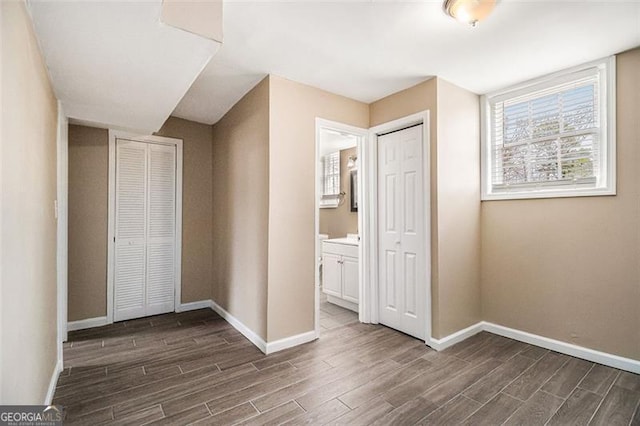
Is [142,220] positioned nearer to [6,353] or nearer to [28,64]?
[28,64]

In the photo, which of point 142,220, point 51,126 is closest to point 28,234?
point 51,126

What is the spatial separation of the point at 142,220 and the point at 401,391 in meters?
3.46

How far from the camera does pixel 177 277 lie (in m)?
4.04

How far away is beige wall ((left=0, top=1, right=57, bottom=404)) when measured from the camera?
121cm

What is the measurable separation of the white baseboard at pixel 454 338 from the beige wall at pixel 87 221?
3.65 metres

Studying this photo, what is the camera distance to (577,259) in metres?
2.73

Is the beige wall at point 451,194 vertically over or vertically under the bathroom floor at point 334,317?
over

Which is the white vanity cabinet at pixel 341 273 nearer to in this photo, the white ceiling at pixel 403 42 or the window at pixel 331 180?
the window at pixel 331 180

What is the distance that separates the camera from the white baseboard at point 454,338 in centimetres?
286

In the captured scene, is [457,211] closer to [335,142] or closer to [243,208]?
[243,208]

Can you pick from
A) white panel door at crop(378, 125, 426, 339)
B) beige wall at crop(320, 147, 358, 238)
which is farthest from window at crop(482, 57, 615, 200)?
beige wall at crop(320, 147, 358, 238)

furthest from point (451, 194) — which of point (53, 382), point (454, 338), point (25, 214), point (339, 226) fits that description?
point (53, 382)

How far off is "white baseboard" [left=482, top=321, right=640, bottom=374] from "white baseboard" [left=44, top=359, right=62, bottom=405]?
12.6 ft

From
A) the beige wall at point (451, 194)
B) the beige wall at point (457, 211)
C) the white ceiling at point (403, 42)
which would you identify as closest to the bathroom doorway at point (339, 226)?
the white ceiling at point (403, 42)
